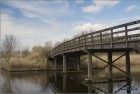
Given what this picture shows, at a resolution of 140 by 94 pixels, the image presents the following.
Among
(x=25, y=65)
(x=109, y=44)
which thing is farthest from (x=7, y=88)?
(x=25, y=65)

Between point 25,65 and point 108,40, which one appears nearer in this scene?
point 108,40

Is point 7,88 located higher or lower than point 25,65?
lower

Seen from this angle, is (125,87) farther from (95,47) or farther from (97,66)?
(97,66)

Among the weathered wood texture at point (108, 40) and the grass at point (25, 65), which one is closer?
the weathered wood texture at point (108, 40)

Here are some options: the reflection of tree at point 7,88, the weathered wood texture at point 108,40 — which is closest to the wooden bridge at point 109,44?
the weathered wood texture at point 108,40

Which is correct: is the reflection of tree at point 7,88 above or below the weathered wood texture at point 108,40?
below

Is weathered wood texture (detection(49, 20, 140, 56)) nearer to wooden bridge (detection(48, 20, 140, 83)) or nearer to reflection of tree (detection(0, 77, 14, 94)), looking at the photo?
wooden bridge (detection(48, 20, 140, 83))

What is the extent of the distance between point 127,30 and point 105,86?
6.49 m

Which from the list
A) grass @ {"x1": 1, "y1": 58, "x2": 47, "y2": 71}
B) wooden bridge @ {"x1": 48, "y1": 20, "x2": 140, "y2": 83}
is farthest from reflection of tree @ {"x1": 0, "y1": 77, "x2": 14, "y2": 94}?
grass @ {"x1": 1, "y1": 58, "x2": 47, "y2": 71}

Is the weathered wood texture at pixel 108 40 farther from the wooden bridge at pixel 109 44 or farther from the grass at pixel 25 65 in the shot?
the grass at pixel 25 65

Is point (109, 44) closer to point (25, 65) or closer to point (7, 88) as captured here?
point (7, 88)

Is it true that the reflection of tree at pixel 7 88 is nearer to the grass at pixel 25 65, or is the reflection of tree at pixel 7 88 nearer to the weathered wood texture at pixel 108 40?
the weathered wood texture at pixel 108 40

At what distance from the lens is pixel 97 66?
4991 centimetres

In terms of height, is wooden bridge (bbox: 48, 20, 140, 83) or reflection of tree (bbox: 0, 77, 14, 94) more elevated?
wooden bridge (bbox: 48, 20, 140, 83)
